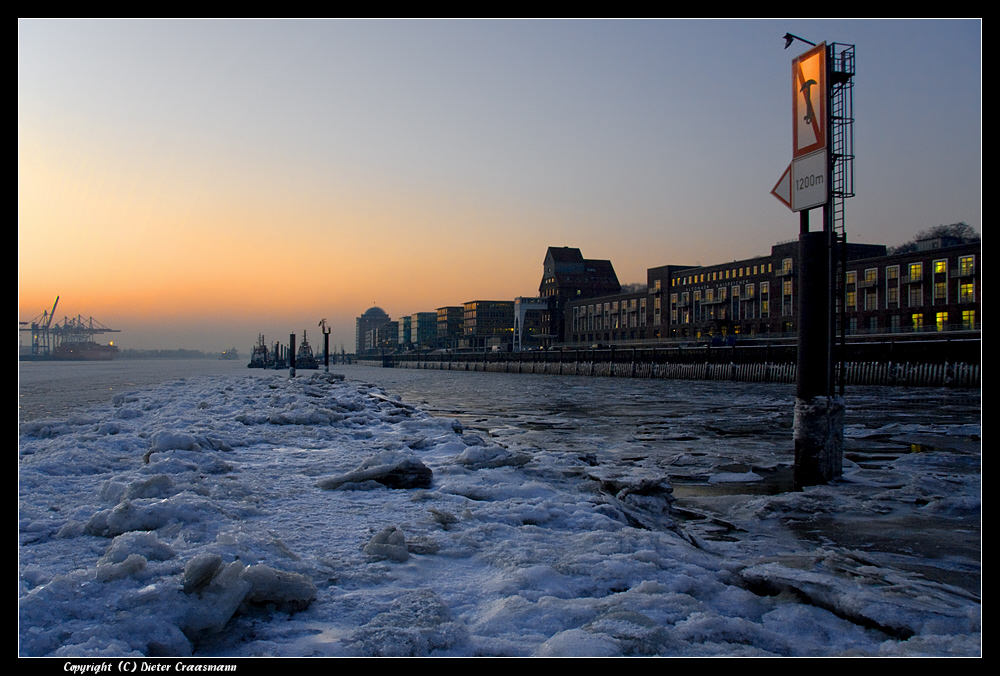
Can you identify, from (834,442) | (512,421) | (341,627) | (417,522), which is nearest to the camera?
(341,627)

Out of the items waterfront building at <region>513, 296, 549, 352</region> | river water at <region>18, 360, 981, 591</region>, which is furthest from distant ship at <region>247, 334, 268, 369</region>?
river water at <region>18, 360, 981, 591</region>

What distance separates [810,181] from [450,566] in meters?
6.86

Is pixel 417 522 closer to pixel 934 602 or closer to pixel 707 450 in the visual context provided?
pixel 934 602

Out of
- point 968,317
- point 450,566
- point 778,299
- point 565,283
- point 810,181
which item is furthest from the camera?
point 565,283

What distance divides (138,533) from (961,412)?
25470 millimetres

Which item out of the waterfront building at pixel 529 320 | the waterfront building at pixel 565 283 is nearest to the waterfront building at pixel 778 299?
the waterfront building at pixel 565 283

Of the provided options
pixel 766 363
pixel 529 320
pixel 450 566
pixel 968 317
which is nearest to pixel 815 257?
pixel 450 566

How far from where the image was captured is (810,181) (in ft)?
26.3

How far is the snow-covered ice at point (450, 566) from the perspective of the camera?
10.7ft

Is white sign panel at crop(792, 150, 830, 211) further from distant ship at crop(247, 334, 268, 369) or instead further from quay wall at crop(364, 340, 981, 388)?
distant ship at crop(247, 334, 268, 369)

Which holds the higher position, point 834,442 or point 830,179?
point 830,179

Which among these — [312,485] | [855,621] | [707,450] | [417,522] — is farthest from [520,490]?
[707,450]

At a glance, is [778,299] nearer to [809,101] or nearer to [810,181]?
[809,101]

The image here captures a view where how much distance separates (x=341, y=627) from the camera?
3.34 meters
